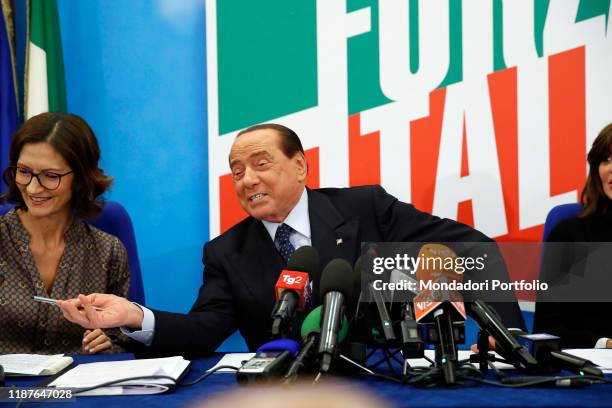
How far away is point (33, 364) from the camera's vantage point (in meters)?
1.57

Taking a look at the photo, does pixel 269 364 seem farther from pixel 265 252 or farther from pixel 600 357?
pixel 265 252

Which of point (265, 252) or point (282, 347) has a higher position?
point (265, 252)

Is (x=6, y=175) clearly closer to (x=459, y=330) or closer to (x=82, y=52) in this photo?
(x=82, y=52)

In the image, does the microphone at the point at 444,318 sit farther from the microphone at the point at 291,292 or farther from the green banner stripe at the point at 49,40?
the green banner stripe at the point at 49,40

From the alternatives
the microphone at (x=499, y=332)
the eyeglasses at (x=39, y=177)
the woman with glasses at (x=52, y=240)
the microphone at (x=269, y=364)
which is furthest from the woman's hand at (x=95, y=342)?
the microphone at (x=499, y=332)

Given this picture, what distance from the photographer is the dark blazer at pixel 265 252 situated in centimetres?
188

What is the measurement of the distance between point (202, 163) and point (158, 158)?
0.76 feet

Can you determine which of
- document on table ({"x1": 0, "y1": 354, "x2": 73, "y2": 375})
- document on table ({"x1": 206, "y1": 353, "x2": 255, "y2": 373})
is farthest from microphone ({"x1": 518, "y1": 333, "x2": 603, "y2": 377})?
document on table ({"x1": 0, "y1": 354, "x2": 73, "y2": 375})

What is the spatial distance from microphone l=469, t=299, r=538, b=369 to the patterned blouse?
4.19 feet

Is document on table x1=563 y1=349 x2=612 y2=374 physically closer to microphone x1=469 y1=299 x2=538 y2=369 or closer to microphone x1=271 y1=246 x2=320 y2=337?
microphone x1=469 y1=299 x2=538 y2=369

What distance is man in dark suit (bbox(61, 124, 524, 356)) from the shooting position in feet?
6.86

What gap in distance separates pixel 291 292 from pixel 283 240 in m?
0.97

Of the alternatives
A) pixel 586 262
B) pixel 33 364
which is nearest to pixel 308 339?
pixel 33 364

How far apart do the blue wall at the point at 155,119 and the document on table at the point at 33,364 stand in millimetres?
1595
